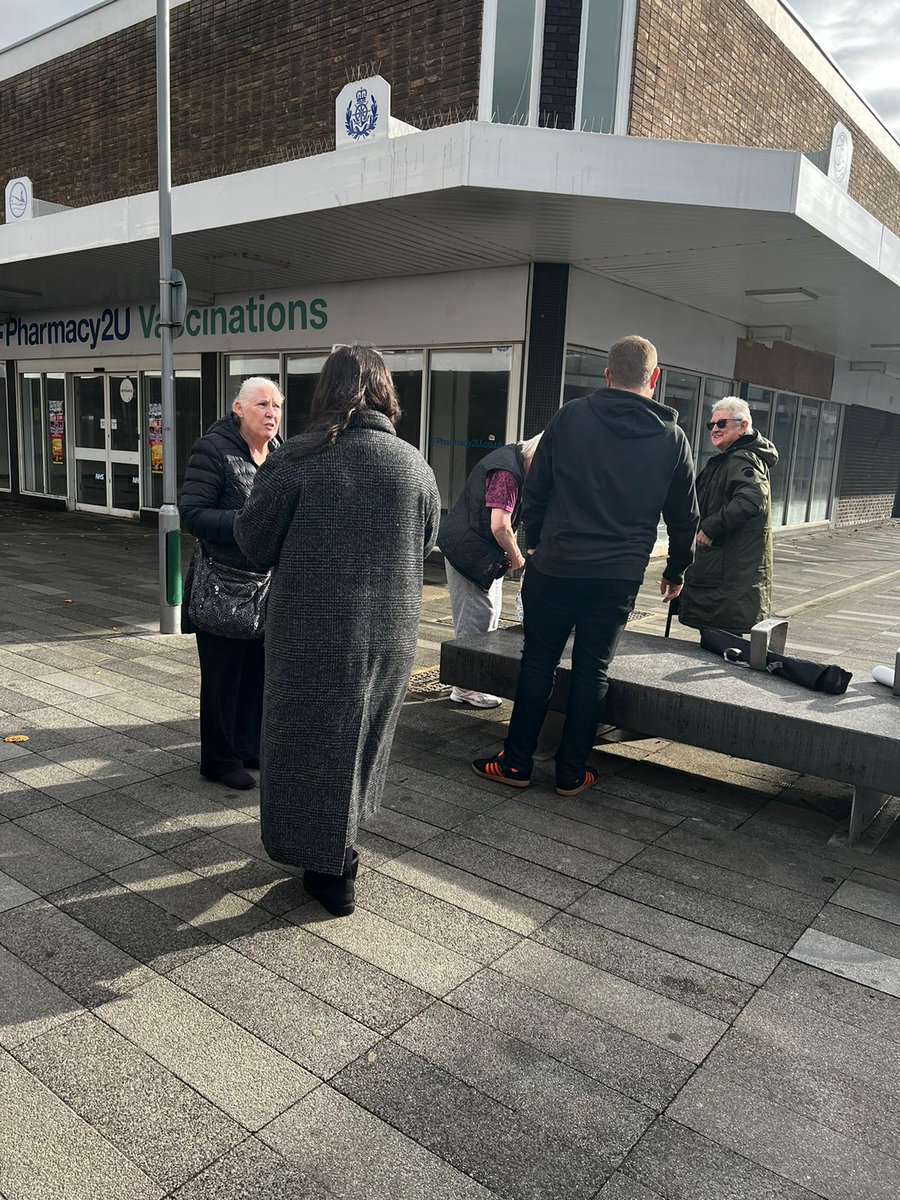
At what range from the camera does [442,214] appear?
8438mm

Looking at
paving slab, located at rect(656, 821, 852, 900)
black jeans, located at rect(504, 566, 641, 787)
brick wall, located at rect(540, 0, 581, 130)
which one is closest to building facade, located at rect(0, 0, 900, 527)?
brick wall, located at rect(540, 0, 581, 130)

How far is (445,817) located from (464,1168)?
198cm

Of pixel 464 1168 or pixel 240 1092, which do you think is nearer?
pixel 464 1168

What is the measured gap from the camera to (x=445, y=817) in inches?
159

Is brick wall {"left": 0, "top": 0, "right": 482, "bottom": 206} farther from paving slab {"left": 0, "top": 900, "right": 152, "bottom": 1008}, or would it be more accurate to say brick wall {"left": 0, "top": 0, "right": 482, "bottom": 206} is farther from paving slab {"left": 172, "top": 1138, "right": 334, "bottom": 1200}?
paving slab {"left": 172, "top": 1138, "right": 334, "bottom": 1200}

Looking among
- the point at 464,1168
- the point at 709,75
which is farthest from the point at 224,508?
the point at 709,75

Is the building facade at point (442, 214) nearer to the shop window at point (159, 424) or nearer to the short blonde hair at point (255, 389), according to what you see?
the shop window at point (159, 424)

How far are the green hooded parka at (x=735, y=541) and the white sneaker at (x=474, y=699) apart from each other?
4.40 ft

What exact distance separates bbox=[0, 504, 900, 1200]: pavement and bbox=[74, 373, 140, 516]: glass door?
12.2m

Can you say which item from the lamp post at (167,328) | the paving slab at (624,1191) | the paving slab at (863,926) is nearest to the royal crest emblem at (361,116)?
the lamp post at (167,328)

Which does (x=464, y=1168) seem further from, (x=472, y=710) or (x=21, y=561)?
(x=21, y=561)

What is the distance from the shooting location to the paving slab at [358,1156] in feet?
6.65

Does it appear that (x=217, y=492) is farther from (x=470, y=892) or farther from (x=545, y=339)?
(x=545, y=339)

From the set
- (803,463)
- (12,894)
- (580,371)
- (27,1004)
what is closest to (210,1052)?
(27,1004)
